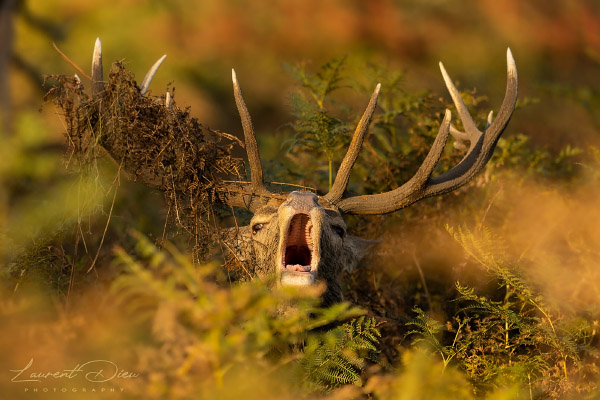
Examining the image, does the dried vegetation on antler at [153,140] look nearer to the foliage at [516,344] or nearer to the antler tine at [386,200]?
the antler tine at [386,200]

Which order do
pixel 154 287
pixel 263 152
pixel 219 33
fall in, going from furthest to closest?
pixel 219 33
pixel 263 152
pixel 154 287

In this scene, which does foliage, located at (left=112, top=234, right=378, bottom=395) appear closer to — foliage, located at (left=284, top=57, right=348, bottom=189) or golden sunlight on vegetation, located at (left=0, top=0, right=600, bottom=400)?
golden sunlight on vegetation, located at (left=0, top=0, right=600, bottom=400)

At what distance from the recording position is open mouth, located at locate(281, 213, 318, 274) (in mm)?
4941

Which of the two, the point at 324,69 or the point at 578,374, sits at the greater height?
the point at 324,69

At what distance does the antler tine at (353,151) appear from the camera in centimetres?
573

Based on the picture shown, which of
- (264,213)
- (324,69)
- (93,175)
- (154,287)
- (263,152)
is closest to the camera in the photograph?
(154,287)

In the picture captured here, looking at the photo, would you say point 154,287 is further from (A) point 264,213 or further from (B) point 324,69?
(B) point 324,69

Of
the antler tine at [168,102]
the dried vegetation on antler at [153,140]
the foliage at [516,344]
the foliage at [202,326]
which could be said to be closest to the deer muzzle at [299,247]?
the dried vegetation on antler at [153,140]

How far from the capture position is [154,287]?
2637mm

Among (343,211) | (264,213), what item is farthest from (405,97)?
(264,213)

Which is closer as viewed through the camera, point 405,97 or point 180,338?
point 180,338

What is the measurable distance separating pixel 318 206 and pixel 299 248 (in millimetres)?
446

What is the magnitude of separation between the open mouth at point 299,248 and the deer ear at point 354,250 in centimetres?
63

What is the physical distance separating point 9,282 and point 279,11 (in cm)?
1700
